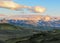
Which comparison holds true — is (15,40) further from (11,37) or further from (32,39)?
(32,39)

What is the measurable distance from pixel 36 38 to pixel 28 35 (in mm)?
309

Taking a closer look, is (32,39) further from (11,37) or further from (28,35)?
(11,37)

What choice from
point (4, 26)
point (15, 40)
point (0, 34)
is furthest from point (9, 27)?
point (15, 40)

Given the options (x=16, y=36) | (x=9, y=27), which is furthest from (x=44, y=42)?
(x=9, y=27)

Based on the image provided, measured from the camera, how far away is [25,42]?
736cm

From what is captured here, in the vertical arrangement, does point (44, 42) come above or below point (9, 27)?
below

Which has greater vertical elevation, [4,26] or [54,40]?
[4,26]

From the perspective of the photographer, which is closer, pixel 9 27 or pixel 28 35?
pixel 28 35

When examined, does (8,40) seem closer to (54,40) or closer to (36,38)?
(36,38)

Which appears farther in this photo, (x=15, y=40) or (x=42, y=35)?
(x=42, y=35)

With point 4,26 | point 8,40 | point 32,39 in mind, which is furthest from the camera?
point 4,26

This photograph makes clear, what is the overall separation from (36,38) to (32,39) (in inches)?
7.2

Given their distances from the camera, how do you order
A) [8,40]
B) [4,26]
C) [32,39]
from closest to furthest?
1. [8,40]
2. [32,39]
3. [4,26]

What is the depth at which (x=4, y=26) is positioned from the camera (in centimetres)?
930
